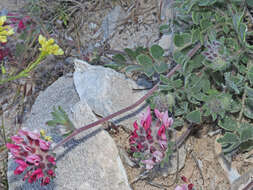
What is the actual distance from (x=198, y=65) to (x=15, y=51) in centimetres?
216

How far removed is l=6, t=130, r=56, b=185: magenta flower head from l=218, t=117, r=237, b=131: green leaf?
1154 mm

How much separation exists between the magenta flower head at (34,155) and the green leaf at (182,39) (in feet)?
3.80

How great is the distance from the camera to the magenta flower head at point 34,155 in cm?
218

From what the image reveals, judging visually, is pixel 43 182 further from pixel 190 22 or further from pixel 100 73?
pixel 190 22

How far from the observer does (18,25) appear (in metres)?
3.83

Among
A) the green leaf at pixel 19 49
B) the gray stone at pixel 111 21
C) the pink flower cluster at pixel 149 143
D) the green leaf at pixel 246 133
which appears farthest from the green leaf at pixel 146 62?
the green leaf at pixel 19 49

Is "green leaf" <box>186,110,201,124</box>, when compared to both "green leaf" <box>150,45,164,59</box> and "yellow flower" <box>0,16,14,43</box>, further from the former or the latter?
"yellow flower" <box>0,16,14,43</box>

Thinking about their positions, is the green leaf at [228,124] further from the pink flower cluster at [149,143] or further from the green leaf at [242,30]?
the green leaf at [242,30]

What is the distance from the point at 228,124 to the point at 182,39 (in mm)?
692

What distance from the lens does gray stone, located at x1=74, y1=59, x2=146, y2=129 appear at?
263cm

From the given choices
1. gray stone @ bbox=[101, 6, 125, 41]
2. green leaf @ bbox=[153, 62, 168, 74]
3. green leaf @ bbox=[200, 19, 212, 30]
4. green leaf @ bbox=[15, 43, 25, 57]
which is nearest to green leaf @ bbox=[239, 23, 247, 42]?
green leaf @ bbox=[200, 19, 212, 30]

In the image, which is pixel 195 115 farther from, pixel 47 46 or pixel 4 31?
pixel 4 31

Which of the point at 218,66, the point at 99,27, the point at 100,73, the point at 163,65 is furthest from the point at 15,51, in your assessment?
the point at 218,66

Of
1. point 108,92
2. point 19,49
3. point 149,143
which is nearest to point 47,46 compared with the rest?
point 108,92
